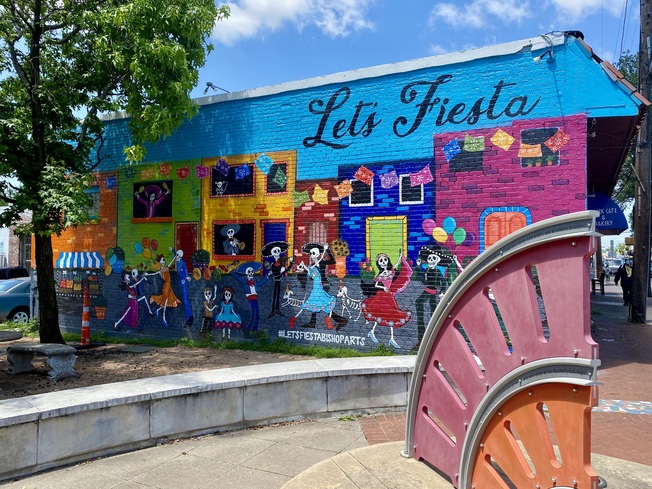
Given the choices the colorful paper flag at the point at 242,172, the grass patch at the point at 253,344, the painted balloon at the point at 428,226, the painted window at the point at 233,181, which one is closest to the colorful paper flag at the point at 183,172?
the painted window at the point at 233,181

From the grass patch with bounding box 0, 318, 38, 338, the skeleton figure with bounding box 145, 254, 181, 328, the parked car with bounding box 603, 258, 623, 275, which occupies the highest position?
the skeleton figure with bounding box 145, 254, 181, 328

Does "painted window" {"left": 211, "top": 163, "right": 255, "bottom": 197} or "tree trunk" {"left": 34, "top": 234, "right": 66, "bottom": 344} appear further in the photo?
"painted window" {"left": 211, "top": 163, "right": 255, "bottom": 197}

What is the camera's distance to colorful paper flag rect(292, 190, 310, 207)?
33.1 ft

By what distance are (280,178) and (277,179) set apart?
78 millimetres

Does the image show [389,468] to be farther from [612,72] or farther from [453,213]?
[612,72]

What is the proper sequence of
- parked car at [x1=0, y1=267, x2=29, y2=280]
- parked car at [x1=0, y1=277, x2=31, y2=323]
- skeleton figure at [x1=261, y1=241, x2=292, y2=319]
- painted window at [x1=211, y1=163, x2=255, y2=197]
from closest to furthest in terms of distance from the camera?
skeleton figure at [x1=261, y1=241, x2=292, y2=319] < painted window at [x1=211, y1=163, x2=255, y2=197] < parked car at [x1=0, y1=277, x2=31, y2=323] < parked car at [x1=0, y1=267, x2=29, y2=280]

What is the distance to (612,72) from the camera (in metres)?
8.13

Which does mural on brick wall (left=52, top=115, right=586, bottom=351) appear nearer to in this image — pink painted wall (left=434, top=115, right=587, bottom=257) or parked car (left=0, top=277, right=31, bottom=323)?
pink painted wall (left=434, top=115, right=587, bottom=257)

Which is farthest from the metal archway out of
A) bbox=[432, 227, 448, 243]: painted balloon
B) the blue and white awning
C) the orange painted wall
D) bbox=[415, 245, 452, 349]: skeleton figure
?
the blue and white awning

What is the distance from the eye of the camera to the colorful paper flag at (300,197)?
10088 millimetres

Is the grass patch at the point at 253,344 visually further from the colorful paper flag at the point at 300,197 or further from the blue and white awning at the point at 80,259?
the colorful paper flag at the point at 300,197

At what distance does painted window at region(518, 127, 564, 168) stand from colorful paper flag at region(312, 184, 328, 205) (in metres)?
3.60

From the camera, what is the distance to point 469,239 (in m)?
8.69

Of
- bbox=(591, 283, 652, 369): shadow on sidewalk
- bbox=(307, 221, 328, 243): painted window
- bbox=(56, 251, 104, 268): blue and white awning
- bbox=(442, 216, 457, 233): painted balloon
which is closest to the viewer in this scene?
bbox=(442, 216, 457, 233): painted balloon
